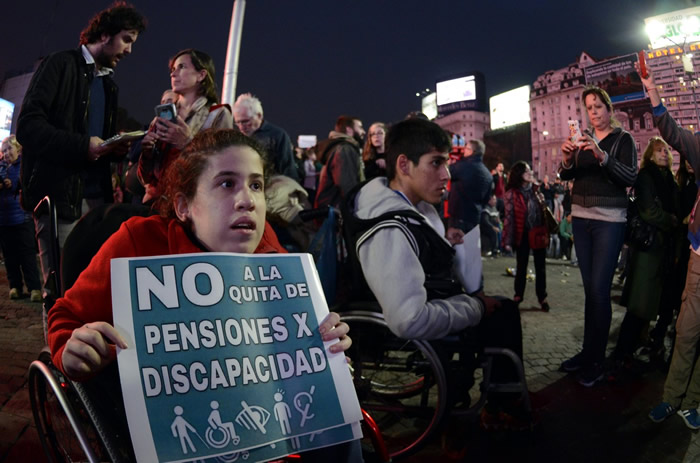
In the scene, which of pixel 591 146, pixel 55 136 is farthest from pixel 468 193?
pixel 55 136

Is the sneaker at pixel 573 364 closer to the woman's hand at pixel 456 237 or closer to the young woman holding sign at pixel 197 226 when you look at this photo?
the woman's hand at pixel 456 237

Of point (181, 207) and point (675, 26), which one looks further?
point (675, 26)

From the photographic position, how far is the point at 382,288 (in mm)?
2205

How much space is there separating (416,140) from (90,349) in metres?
2.03

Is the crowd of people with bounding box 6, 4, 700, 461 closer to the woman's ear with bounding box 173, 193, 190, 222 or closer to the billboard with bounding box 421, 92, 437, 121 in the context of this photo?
the woman's ear with bounding box 173, 193, 190, 222

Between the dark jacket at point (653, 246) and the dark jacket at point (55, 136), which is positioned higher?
the dark jacket at point (55, 136)

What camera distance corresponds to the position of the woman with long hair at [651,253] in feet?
12.4

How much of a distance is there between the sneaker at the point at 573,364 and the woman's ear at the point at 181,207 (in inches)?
143

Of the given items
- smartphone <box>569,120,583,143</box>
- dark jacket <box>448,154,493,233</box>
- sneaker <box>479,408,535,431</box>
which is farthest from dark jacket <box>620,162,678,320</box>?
dark jacket <box>448,154,493,233</box>

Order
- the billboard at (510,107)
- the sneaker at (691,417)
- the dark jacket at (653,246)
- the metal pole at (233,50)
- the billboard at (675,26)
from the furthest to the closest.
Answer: the billboard at (510,107), the metal pole at (233,50), the billboard at (675,26), the dark jacket at (653,246), the sneaker at (691,417)

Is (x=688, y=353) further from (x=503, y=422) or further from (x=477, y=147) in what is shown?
(x=477, y=147)

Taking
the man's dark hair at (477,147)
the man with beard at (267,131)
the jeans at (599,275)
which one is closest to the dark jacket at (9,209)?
the man with beard at (267,131)

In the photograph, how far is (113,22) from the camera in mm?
2631

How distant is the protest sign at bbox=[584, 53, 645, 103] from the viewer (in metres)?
21.9
